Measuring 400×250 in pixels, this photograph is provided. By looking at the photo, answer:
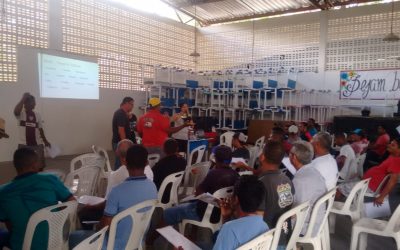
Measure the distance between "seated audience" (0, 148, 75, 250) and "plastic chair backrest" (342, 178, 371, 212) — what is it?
246 centimetres

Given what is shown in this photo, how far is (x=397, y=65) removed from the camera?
9.27m

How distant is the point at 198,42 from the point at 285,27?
347 cm

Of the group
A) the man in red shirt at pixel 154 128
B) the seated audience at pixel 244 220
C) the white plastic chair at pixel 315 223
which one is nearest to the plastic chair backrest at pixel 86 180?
the man in red shirt at pixel 154 128

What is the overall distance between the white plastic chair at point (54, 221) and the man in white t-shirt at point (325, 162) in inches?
79.8

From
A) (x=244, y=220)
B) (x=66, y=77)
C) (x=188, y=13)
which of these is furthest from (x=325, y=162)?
(x=188, y=13)

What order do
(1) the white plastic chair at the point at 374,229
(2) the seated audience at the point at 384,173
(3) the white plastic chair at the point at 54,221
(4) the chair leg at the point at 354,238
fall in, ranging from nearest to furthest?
(3) the white plastic chair at the point at 54,221 → (1) the white plastic chair at the point at 374,229 → (4) the chair leg at the point at 354,238 → (2) the seated audience at the point at 384,173

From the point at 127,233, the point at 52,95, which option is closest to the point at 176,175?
the point at 127,233

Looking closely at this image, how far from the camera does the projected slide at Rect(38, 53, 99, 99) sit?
7773mm

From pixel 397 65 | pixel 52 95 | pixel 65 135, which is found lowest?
pixel 65 135

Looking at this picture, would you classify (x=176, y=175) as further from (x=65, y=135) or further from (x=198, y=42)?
(x=198, y=42)

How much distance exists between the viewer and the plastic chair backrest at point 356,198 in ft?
9.73

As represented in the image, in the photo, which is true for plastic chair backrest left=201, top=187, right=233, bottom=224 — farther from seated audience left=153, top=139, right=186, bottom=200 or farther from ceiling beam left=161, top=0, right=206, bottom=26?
ceiling beam left=161, top=0, right=206, bottom=26

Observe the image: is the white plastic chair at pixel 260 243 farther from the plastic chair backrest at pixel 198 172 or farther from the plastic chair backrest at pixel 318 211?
the plastic chair backrest at pixel 198 172

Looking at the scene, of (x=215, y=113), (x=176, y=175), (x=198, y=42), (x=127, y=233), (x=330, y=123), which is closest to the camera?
(x=127, y=233)
